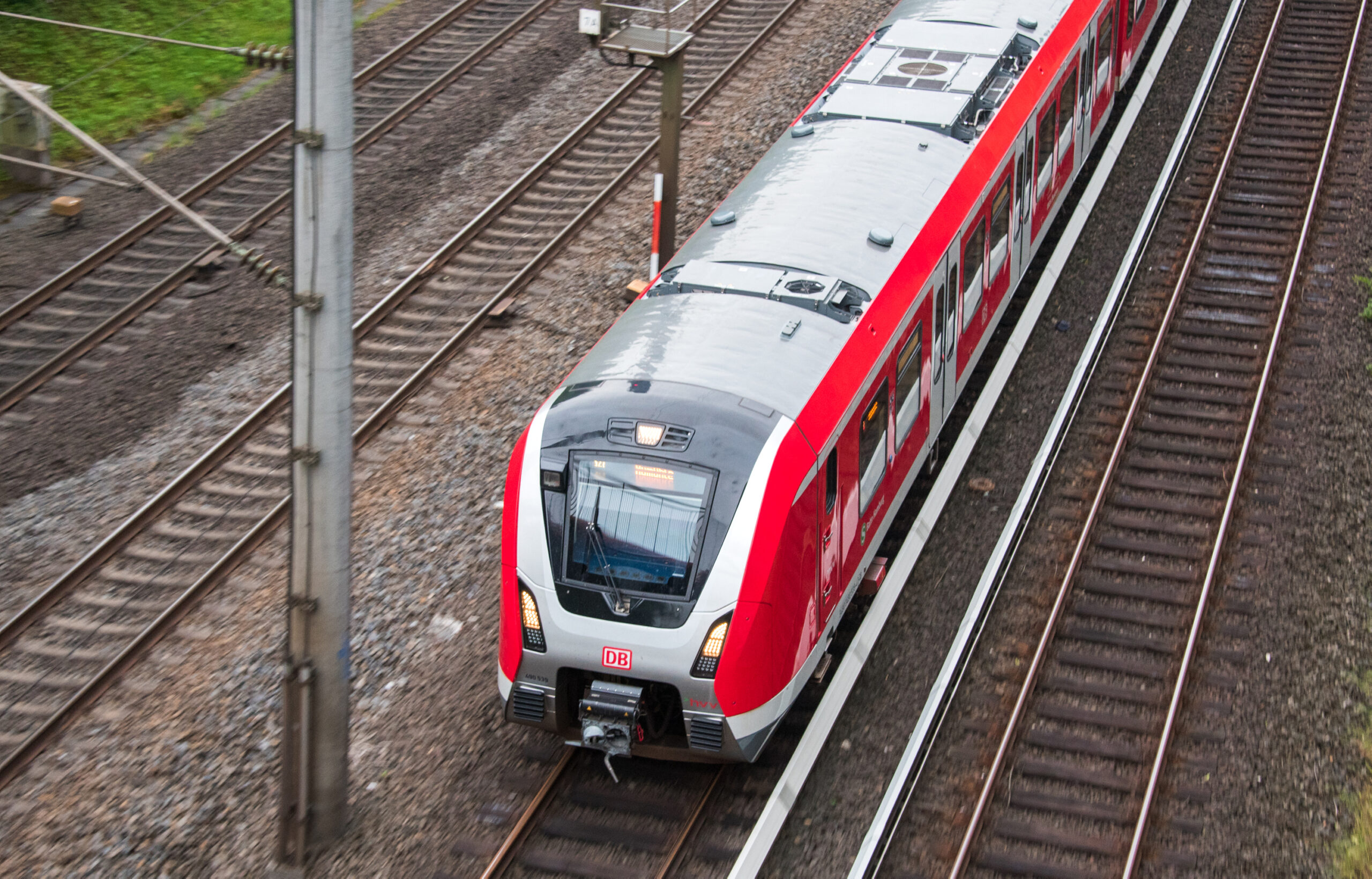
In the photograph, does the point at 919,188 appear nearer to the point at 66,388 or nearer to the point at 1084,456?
the point at 1084,456

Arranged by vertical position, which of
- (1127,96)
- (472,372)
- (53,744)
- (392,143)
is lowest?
(53,744)

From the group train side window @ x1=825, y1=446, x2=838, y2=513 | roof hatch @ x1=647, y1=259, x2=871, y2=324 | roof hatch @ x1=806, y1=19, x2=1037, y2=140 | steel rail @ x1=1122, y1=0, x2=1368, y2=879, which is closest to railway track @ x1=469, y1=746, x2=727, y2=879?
train side window @ x1=825, y1=446, x2=838, y2=513

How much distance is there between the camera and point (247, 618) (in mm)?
11312

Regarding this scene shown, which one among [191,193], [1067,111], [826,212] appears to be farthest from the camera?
[191,193]

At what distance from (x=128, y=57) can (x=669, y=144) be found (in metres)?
11.6

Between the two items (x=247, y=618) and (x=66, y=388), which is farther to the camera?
(x=66, y=388)

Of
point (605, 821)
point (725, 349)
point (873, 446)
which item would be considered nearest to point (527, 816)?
point (605, 821)

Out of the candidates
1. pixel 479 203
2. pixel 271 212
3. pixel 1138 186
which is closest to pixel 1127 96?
pixel 1138 186

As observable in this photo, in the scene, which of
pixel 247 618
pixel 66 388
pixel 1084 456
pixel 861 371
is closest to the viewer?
pixel 861 371

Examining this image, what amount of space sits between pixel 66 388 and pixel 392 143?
5.99 m

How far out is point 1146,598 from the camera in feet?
36.7

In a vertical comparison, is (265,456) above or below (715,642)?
below

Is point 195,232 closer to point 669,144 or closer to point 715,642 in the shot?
point 669,144

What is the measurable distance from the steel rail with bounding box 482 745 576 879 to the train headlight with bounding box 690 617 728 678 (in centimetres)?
151
